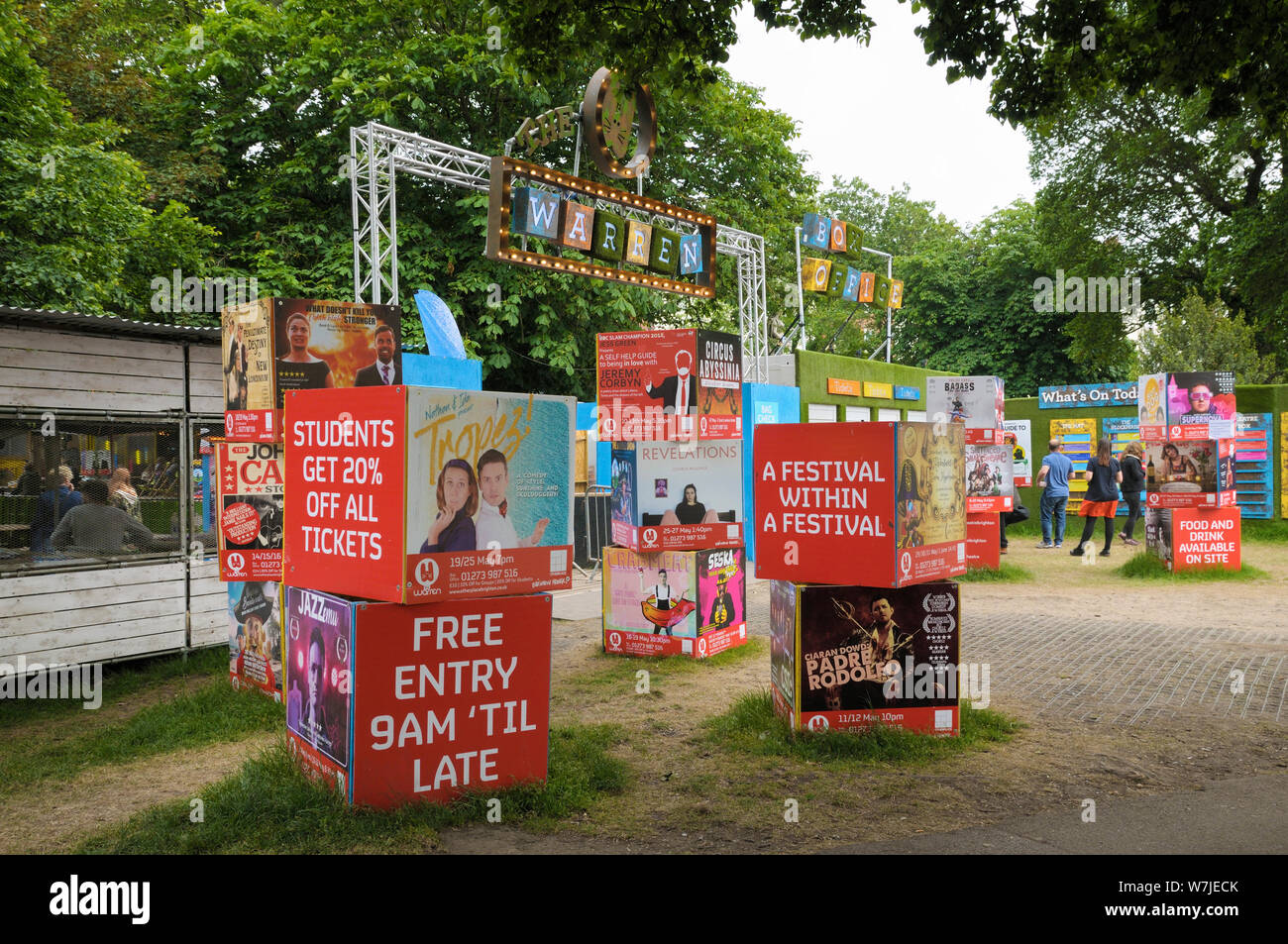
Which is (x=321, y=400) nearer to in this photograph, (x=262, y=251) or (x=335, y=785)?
(x=335, y=785)

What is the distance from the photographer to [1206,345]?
23500 millimetres

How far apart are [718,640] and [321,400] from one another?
5.09 meters

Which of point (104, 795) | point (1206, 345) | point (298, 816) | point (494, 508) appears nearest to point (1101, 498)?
point (1206, 345)

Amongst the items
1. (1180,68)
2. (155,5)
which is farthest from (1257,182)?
(155,5)

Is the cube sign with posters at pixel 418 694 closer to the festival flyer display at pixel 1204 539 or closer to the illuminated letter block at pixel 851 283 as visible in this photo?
the festival flyer display at pixel 1204 539

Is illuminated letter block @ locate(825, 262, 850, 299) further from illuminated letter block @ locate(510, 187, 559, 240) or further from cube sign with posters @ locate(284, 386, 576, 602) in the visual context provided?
cube sign with posters @ locate(284, 386, 576, 602)

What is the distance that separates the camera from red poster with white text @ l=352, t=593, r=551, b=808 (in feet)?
14.9

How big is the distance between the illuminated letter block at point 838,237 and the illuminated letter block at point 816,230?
0.22 metres

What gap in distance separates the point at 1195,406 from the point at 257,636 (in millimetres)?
12970

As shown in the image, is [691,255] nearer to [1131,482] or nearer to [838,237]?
[838,237]

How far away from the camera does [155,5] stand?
2352 cm

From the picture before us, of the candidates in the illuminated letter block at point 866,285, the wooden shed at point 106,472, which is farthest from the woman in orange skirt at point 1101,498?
the wooden shed at point 106,472

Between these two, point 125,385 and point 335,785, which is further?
point 125,385

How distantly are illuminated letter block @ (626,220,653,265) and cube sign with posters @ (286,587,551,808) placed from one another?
9834 mm
